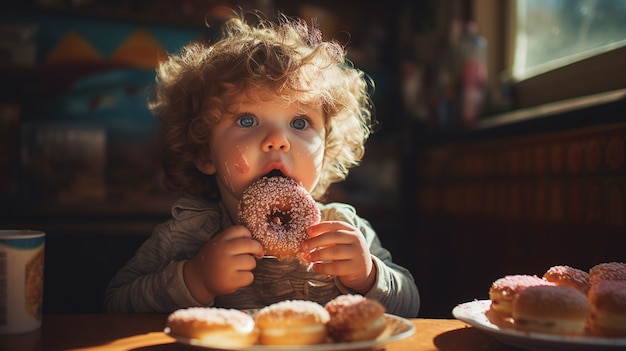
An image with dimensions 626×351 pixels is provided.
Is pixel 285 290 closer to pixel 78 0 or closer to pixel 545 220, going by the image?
pixel 545 220

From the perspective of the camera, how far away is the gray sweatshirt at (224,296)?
40.5 inches

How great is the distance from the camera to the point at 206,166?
4.01 ft

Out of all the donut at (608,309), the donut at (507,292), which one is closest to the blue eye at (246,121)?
the donut at (507,292)

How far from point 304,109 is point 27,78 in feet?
6.02

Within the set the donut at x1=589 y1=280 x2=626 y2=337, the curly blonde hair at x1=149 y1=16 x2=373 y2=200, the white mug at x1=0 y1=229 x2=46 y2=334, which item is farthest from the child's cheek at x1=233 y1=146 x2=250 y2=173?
the donut at x1=589 y1=280 x2=626 y2=337

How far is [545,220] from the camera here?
1468 mm

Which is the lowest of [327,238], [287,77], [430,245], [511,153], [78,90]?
[430,245]

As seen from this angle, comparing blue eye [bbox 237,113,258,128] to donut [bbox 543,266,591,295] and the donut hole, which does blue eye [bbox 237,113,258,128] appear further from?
donut [bbox 543,266,591,295]

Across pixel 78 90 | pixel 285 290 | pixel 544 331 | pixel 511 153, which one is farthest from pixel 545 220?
pixel 78 90

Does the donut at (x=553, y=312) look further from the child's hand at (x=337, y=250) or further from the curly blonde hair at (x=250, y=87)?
the curly blonde hair at (x=250, y=87)

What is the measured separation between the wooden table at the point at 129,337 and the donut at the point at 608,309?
0.11 m

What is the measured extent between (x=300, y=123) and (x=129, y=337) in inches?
20.9

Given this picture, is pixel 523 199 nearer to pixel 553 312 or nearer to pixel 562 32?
pixel 562 32

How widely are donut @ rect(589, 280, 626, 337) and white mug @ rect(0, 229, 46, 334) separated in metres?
0.69
